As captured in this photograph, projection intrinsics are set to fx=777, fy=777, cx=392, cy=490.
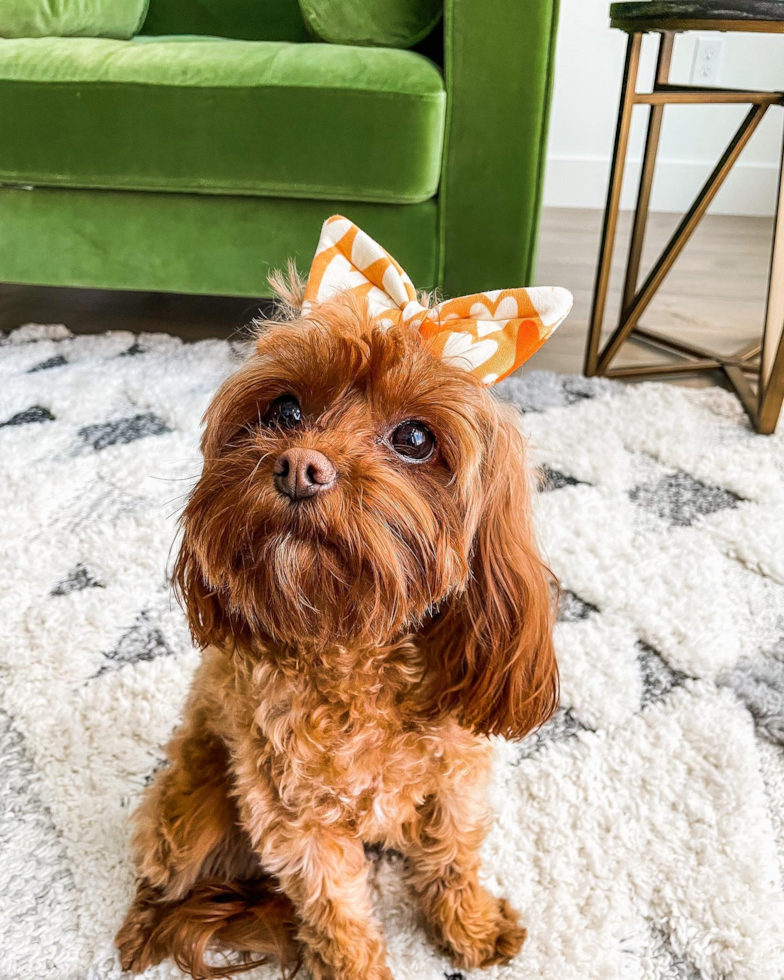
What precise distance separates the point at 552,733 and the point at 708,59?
10.4ft

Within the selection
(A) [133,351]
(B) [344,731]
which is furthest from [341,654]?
(A) [133,351]

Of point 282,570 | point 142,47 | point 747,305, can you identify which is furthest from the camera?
point 747,305

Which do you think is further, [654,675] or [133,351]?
[133,351]

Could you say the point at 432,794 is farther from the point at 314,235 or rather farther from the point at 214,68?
the point at 214,68

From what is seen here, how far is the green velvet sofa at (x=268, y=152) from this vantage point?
65.7 inches

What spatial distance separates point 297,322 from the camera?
0.70 m

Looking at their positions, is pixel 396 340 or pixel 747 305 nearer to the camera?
pixel 396 340

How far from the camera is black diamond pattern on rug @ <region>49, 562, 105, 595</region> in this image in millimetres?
1250

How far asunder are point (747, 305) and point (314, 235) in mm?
1463

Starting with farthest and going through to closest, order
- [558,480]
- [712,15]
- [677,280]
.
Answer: [677,280], [558,480], [712,15]

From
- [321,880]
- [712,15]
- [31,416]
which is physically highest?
[712,15]

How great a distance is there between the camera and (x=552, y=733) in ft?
3.39

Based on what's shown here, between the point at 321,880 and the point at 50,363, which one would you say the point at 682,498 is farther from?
the point at 50,363

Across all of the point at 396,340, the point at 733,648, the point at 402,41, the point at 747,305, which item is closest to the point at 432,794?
the point at 396,340
